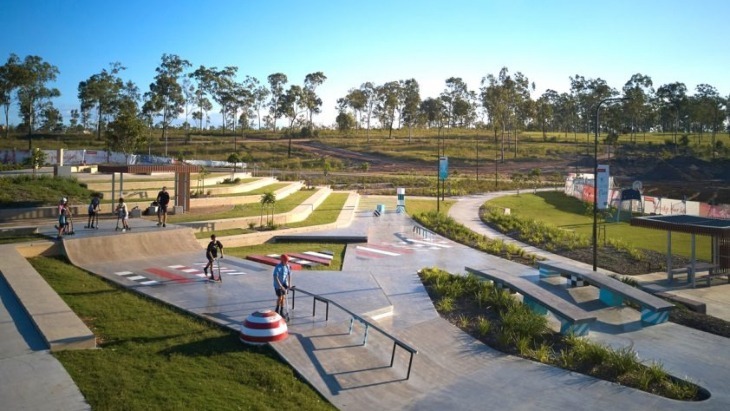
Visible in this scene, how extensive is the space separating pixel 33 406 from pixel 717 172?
91.7m

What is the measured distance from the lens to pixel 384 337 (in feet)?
41.7

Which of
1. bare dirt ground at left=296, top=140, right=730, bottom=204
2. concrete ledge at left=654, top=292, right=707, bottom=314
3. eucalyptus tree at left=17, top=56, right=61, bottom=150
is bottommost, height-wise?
concrete ledge at left=654, top=292, right=707, bottom=314

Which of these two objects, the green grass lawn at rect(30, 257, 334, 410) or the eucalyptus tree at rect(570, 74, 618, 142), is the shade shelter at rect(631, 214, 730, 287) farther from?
the eucalyptus tree at rect(570, 74, 618, 142)

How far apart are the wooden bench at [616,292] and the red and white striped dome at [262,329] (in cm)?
992

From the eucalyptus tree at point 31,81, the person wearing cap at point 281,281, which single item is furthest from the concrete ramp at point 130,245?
the eucalyptus tree at point 31,81

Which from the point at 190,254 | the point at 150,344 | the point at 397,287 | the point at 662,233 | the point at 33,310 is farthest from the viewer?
the point at 662,233

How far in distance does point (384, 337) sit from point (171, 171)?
740 inches

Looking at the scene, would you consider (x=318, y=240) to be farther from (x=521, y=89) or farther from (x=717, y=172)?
(x=521, y=89)

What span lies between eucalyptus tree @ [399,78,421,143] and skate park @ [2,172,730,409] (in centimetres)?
10027

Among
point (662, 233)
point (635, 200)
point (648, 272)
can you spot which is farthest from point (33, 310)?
point (635, 200)

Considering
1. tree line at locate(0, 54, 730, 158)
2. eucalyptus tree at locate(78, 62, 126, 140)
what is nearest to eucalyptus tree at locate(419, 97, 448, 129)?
tree line at locate(0, 54, 730, 158)

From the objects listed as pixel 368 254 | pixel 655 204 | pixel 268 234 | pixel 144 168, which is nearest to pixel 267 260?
pixel 368 254

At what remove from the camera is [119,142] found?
146ft

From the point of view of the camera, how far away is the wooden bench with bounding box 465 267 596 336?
13898mm
